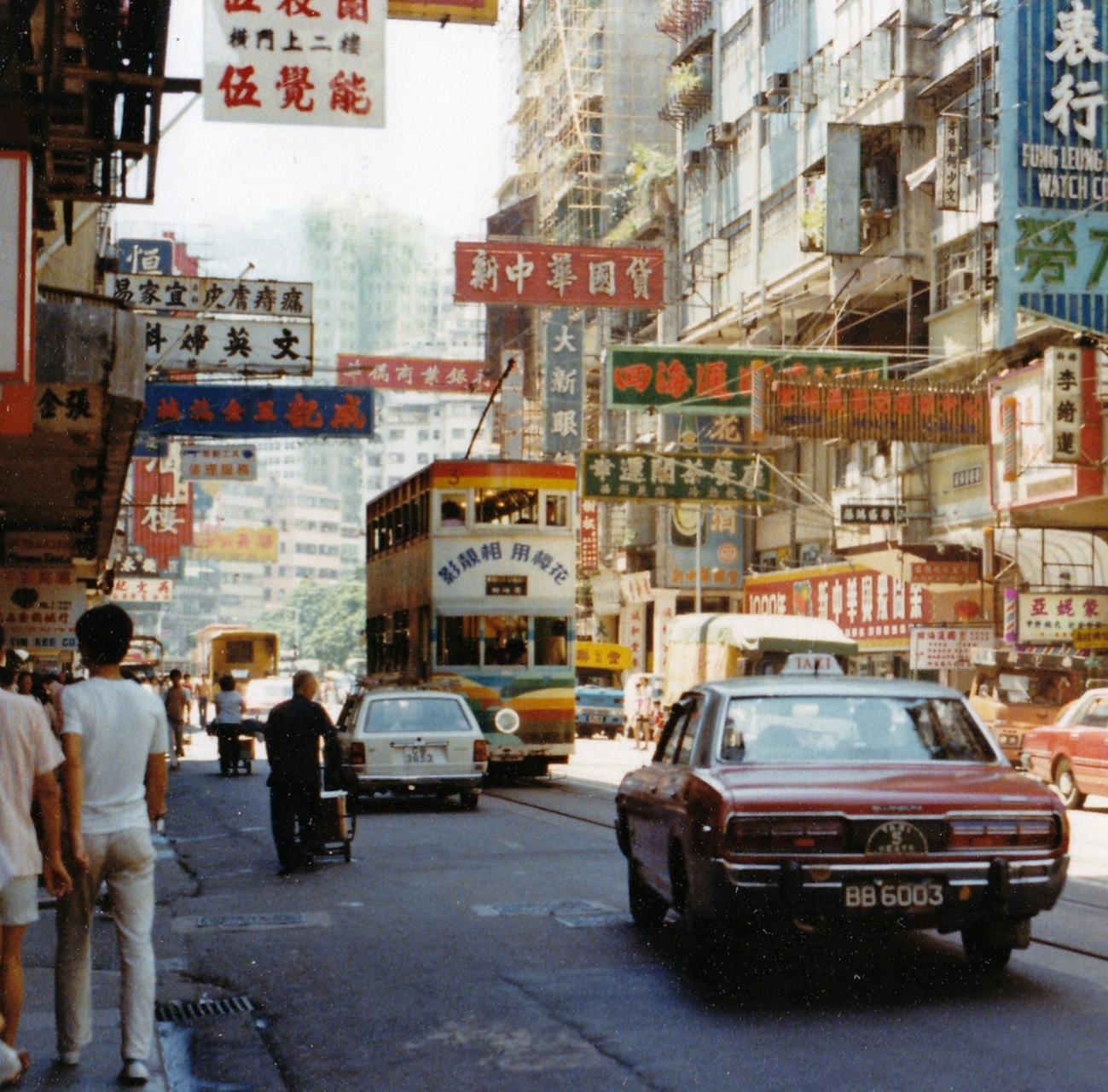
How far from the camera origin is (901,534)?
119ft

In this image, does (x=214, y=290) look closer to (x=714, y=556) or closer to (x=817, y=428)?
(x=817, y=428)

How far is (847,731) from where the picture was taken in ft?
28.3

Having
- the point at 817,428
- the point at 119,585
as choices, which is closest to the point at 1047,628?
the point at 817,428

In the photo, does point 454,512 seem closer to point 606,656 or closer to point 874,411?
point 874,411

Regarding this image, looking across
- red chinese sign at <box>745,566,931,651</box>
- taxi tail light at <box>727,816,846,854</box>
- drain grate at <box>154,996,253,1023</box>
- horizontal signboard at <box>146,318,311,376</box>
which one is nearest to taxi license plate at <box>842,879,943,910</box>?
taxi tail light at <box>727,816,846,854</box>

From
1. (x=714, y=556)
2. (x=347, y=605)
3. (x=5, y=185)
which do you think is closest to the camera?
(x=5, y=185)

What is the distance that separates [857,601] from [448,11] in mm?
30519

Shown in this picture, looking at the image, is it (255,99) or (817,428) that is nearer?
(255,99)

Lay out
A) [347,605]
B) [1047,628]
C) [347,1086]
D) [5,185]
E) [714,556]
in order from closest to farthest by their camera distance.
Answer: [347,1086] → [5,185] → [1047,628] → [714,556] → [347,605]

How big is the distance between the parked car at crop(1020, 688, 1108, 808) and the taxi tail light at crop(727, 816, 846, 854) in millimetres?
13317

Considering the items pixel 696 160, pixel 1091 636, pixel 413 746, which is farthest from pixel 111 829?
pixel 696 160

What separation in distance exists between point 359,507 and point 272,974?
180160 mm

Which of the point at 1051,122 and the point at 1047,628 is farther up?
the point at 1051,122

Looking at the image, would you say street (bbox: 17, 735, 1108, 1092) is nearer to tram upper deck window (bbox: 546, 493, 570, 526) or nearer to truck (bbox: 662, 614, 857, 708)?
tram upper deck window (bbox: 546, 493, 570, 526)
